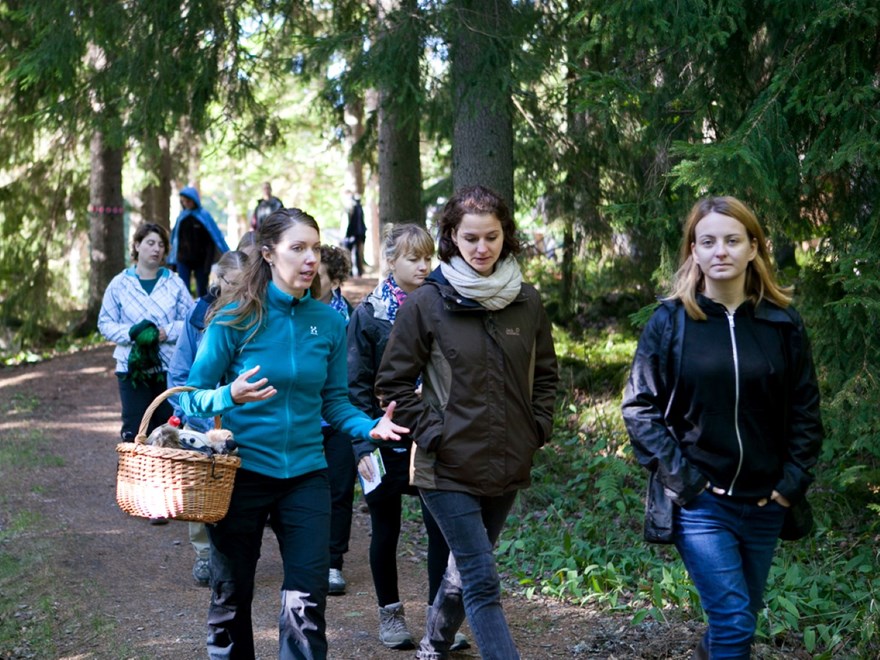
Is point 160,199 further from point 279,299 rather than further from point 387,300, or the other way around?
point 279,299

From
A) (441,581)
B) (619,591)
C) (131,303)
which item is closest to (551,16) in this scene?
(131,303)

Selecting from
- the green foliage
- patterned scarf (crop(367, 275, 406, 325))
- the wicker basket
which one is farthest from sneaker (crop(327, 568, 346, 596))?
the wicker basket

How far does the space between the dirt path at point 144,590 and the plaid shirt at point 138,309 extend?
4.73 feet

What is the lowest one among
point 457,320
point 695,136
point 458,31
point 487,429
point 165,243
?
point 487,429

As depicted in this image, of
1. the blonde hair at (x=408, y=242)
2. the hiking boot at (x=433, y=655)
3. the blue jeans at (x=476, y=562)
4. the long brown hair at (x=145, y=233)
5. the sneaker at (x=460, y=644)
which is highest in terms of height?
the long brown hair at (x=145, y=233)

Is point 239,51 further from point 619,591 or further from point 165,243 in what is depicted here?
point 619,591

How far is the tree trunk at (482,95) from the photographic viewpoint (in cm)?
842

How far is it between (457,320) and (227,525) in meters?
1.32

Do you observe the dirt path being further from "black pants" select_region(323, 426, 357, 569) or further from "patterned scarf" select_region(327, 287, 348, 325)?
A: "patterned scarf" select_region(327, 287, 348, 325)

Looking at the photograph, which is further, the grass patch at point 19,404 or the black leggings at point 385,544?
the grass patch at point 19,404

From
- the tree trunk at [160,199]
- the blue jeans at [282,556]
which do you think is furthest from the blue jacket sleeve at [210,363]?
the tree trunk at [160,199]

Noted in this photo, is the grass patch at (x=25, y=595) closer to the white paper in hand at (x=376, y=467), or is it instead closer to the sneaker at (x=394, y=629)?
the sneaker at (x=394, y=629)

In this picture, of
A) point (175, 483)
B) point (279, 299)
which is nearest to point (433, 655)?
point (175, 483)

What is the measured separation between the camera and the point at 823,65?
6215mm
